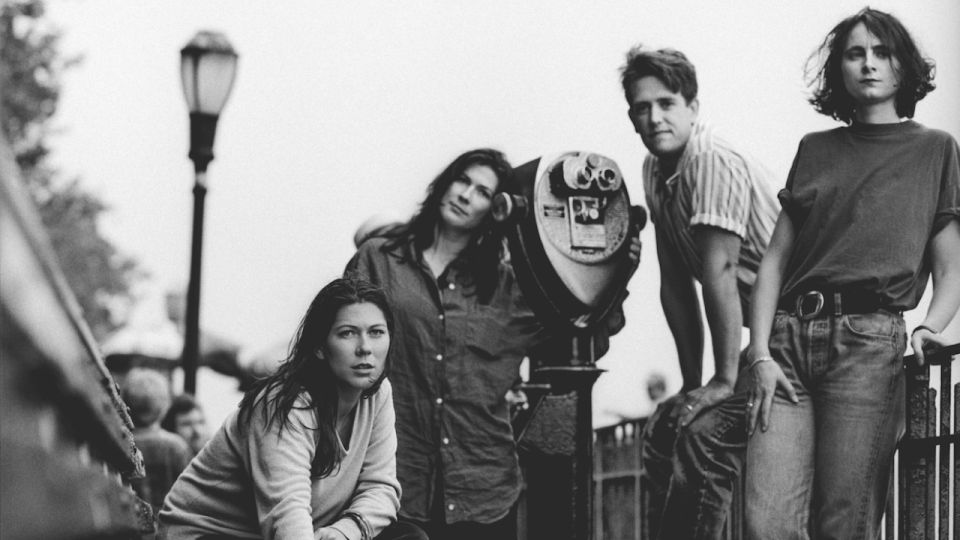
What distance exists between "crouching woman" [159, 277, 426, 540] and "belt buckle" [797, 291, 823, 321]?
117 cm

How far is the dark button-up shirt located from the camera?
4.94 metres

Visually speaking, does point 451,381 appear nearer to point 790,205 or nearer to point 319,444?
point 319,444

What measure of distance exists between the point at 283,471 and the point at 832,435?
1.49 meters

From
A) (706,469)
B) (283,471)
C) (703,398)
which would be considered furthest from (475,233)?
(283,471)

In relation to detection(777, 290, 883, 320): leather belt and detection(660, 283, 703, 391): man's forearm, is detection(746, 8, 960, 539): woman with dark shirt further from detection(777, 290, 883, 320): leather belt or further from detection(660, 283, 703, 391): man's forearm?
detection(660, 283, 703, 391): man's forearm

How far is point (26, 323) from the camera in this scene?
2.42 ft

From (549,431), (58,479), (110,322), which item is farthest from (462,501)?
(110,322)

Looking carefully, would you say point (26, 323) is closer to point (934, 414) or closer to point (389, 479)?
point (389, 479)

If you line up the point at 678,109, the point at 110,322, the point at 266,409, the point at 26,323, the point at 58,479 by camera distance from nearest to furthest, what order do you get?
the point at 26,323, the point at 58,479, the point at 266,409, the point at 678,109, the point at 110,322

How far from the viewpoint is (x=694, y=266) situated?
4891mm

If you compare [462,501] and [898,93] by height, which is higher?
[898,93]

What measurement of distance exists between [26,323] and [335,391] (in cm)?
329

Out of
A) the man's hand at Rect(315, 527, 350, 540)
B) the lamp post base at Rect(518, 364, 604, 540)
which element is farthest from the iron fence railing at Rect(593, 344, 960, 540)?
the man's hand at Rect(315, 527, 350, 540)

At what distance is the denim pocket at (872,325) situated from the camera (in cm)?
396
